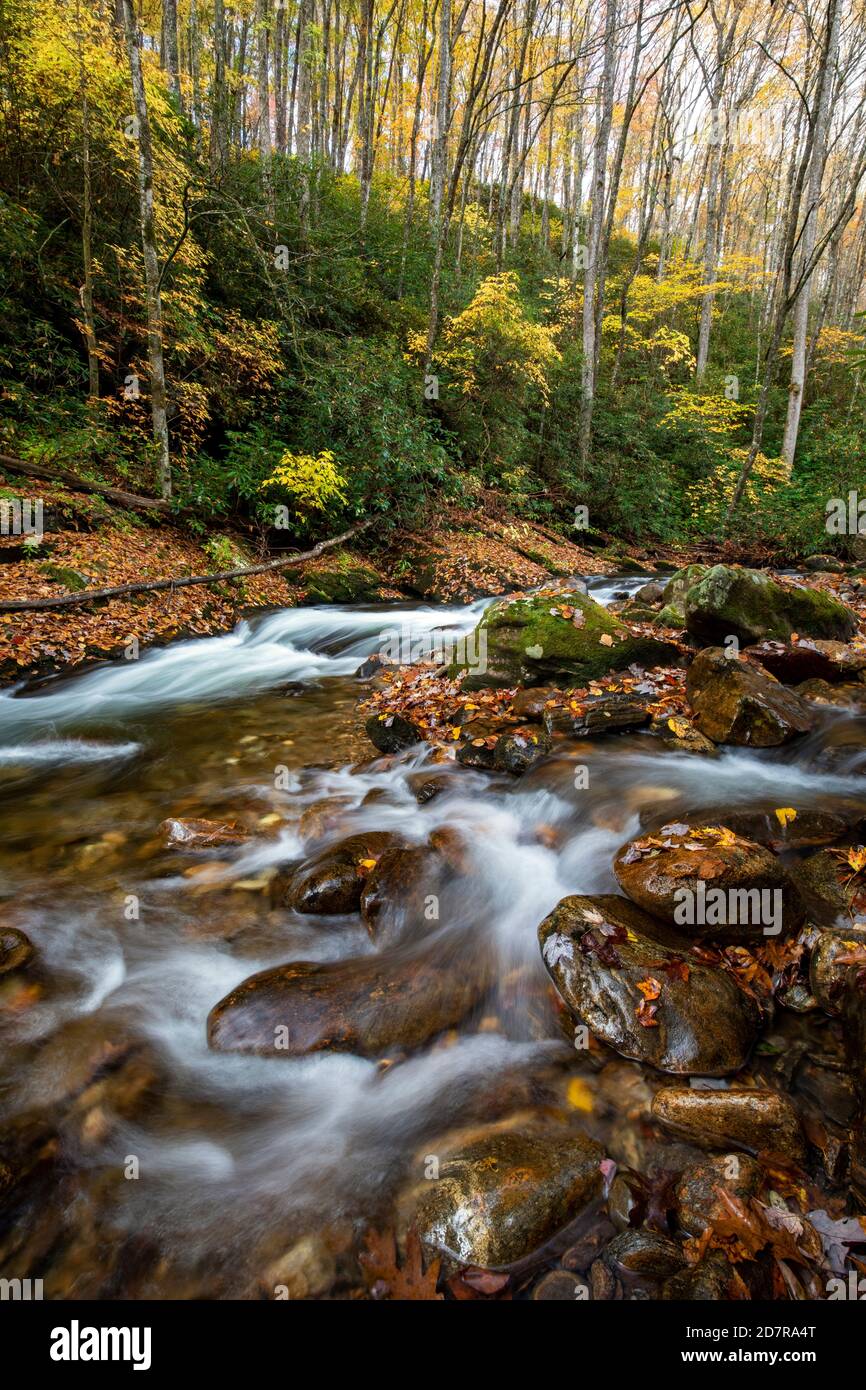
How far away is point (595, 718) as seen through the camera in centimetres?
583

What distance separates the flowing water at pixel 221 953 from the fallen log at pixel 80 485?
411cm

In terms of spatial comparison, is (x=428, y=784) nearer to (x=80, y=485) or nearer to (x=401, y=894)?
(x=401, y=894)

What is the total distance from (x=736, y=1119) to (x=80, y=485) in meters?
11.0

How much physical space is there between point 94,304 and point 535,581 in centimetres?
950

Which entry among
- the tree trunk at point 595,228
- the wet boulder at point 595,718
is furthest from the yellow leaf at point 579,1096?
the tree trunk at point 595,228

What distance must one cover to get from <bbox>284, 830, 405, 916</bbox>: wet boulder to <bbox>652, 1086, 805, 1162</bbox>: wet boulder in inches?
A: 84.4

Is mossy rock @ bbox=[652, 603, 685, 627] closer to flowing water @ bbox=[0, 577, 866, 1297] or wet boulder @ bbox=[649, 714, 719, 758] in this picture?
wet boulder @ bbox=[649, 714, 719, 758]

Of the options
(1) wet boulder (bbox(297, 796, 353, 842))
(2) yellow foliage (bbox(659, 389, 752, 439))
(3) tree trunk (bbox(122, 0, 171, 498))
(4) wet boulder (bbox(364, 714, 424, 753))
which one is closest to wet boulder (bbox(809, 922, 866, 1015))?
(1) wet boulder (bbox(297, 796, 353, 842))

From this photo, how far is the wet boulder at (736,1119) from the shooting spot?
7.73ft

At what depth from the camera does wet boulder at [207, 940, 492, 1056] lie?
10.3 ft

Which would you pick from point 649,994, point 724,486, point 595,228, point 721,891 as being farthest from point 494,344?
point 649,994

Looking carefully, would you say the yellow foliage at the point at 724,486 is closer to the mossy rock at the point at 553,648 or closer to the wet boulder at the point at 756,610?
the wet boulder at the point at 756,610

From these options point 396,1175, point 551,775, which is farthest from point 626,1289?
point 551,775
